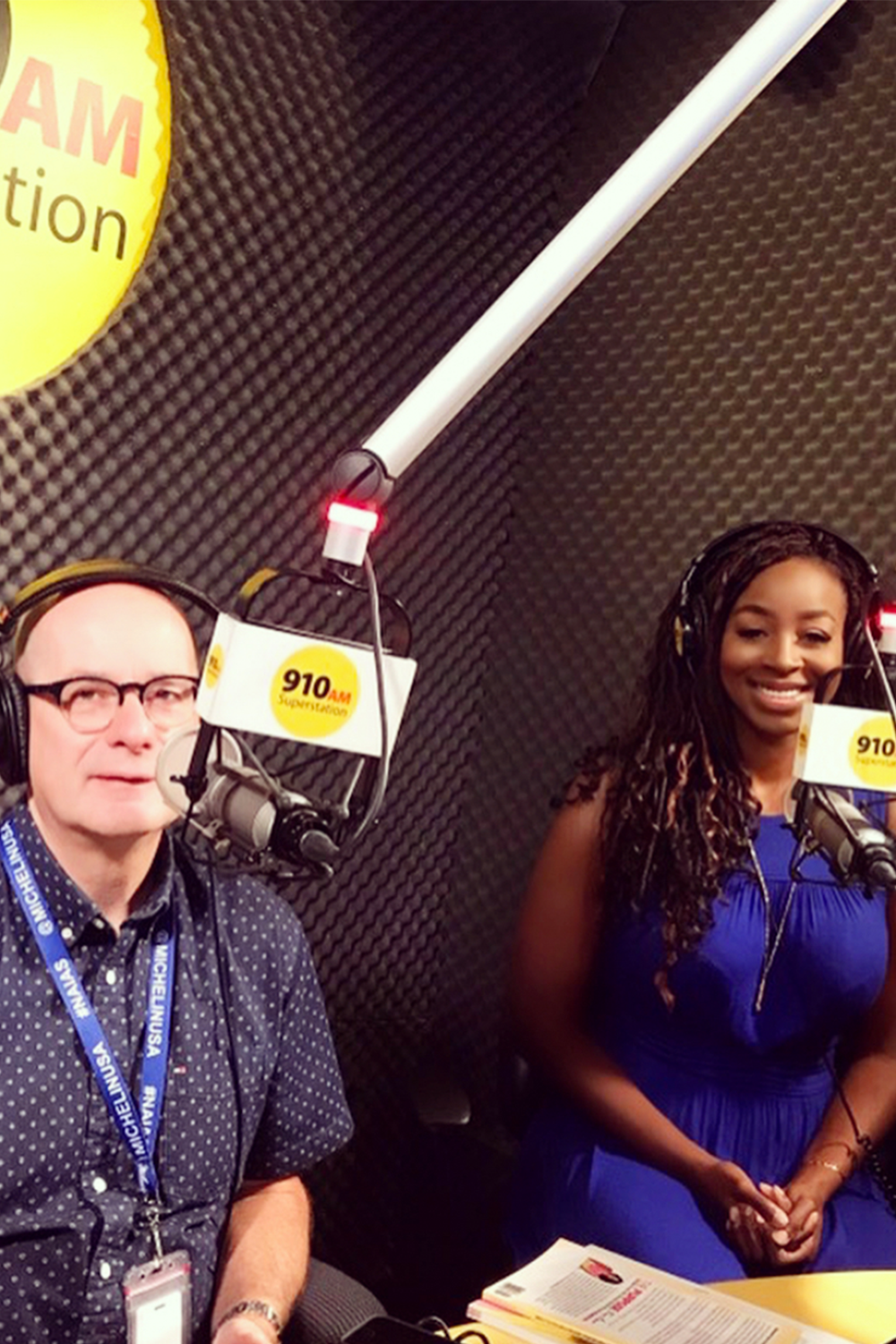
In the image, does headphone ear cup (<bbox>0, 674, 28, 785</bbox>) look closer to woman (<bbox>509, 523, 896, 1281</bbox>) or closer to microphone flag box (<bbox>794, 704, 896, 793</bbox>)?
microphone flag box (<bbox>794, 704, 896, 793</bbox>)

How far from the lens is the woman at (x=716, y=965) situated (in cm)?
248

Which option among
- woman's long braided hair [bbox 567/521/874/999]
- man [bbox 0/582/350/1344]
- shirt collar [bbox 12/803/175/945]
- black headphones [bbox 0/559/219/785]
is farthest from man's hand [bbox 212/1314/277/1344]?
woman's long braided hair [bbox 567/521/874/999]

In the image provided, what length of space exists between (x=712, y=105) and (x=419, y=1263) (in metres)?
2.77

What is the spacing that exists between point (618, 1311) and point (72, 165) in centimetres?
197

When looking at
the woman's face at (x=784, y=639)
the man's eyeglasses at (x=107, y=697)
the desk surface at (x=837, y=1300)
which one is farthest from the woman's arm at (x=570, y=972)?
the man's eyeglasses at (x=107, y=697)

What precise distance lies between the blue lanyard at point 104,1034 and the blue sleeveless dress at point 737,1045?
3.12 feet

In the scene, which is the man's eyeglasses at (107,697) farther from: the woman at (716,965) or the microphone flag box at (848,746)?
the woman at (716,965)

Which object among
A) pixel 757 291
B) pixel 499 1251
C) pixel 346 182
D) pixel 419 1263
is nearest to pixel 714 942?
pixel 499 1251

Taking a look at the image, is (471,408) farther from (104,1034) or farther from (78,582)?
(104,1034)

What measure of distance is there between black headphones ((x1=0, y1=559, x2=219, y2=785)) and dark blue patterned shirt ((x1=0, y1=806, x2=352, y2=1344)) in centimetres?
9

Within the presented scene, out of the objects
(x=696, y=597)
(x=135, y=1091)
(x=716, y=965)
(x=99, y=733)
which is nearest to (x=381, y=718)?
(x=99, y=733)

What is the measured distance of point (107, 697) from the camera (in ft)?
6.06

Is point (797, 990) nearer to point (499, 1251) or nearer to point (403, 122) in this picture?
point (499, 1251)

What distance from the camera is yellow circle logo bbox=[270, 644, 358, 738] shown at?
1.10m
